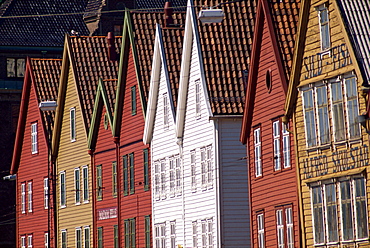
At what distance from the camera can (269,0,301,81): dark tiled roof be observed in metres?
36.4

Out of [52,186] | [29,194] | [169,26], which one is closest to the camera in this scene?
[169,26]

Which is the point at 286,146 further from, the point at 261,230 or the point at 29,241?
the point at 29,241

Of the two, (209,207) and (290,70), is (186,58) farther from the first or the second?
(290,70)

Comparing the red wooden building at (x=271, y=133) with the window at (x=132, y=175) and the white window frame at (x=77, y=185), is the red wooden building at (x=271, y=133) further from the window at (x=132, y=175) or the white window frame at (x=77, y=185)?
the white window frame at (x=77, y=185)

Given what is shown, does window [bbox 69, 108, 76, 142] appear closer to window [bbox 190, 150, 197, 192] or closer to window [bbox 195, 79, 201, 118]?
window [bbox 190, 150, 197, 192]

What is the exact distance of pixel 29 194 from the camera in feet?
213

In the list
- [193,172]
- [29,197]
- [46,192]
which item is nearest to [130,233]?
[193,172]

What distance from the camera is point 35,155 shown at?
6419 cm

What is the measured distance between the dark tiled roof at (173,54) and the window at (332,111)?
41.4 ft

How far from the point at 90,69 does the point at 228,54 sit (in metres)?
16.6

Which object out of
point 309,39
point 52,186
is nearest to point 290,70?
point 309,39

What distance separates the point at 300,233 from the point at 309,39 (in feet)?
20.4

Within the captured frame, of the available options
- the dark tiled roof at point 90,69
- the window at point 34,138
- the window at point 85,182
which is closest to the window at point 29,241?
the window at point 34,138

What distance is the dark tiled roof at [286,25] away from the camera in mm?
36406
